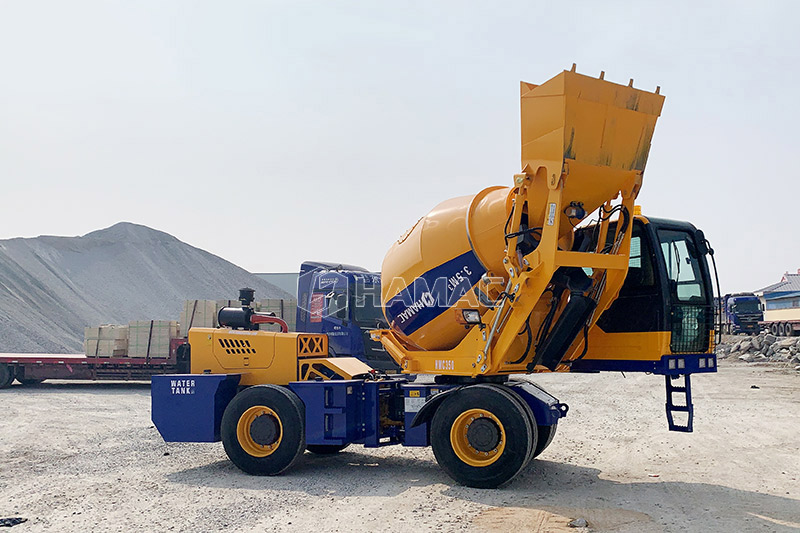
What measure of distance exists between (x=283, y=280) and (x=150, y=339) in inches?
2125

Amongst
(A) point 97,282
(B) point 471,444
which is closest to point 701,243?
(B) point 471,444

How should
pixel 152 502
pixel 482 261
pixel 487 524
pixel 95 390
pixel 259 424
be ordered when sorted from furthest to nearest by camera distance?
pixel 95 390
pixel 259 424
pixel 482 261
pixel 152 502
pixel 487 524

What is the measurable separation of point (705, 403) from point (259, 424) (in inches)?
457

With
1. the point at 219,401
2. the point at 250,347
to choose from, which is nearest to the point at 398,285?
the point at 250,347

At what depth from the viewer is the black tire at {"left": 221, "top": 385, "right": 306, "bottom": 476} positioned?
360 inches

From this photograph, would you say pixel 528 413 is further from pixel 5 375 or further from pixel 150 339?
pixel 5 375

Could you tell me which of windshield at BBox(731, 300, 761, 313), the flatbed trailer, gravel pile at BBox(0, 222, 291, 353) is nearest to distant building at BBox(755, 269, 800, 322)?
windshield at BBox(731, 300, 761, 313)

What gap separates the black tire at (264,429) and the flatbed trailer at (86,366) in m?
11.5

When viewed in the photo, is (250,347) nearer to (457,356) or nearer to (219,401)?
(219,401)

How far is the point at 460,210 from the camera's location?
8961 millimetres

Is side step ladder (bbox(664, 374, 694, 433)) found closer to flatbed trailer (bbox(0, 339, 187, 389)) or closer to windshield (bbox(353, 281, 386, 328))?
windshield (bbox(353, 281, 386, 328))

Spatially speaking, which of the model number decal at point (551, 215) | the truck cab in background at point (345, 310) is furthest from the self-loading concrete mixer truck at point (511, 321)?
the truck cab in background at point (345, 310)

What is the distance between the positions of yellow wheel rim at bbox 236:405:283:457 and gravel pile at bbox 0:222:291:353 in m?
31.6

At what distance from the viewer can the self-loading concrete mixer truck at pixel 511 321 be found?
26.3 ft
